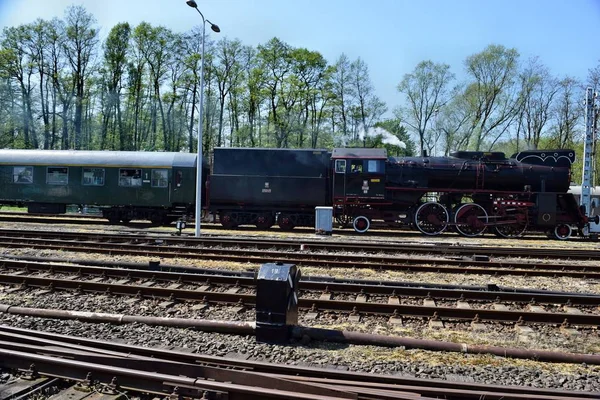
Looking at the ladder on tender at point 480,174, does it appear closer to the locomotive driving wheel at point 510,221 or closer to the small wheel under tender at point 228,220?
the locomotive driving wheel at point 510,221

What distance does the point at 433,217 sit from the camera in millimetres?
18203

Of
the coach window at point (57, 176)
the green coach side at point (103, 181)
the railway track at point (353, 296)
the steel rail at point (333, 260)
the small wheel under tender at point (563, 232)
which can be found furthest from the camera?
the coach window at point (57, 176)

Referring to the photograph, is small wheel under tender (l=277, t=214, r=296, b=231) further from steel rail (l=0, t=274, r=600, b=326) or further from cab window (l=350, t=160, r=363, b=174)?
steel rail (l=0, t=274, r=600, b=326)

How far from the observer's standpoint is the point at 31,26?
3869 centimetres

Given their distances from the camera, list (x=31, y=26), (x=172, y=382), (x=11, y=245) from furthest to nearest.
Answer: (x=31, y=26), (x=11, y=245), (x=172, y=382)

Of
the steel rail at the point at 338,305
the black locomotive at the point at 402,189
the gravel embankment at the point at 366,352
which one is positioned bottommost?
the gravel embankment at the point at 366,352

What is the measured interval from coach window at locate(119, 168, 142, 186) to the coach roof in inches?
9.1

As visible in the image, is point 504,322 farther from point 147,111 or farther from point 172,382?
point 147,111

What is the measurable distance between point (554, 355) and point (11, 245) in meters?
13.2

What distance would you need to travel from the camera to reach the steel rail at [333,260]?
10.1 meters

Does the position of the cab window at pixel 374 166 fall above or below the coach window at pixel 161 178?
above

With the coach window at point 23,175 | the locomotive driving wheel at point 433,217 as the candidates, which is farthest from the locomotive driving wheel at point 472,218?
the coach window at point 23,175

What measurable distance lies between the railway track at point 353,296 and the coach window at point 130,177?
1134cm

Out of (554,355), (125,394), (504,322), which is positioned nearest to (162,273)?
(125,394)
